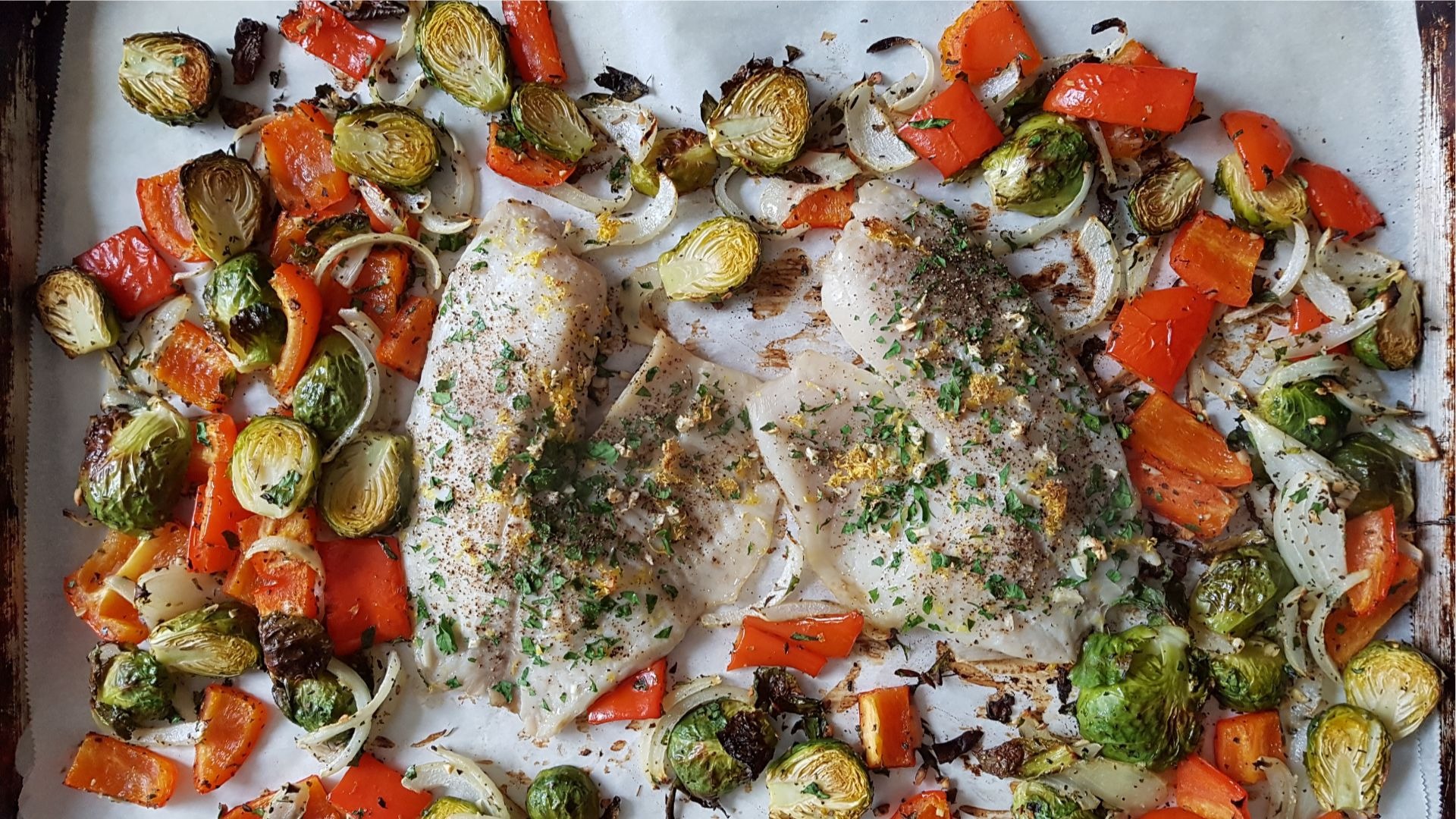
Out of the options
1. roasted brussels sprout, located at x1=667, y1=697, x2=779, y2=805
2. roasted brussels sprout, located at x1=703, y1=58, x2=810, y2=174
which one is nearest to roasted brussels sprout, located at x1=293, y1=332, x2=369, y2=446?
roasted brussels sprout, located at x1=703, y1=58, x2=810, y2=174

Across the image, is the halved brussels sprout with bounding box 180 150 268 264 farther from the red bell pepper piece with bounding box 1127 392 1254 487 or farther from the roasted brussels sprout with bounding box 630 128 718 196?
the red bell pepper piece with bounding box 1127 392 1254 487

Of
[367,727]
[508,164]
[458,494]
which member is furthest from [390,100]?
[367,727]

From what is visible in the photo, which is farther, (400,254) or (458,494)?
(400,254)

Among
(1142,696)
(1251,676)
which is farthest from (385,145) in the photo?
(1251,676)

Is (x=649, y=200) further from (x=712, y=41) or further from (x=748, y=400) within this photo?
(x=748, y=400)

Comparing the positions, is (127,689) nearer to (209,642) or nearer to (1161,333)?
(209,642)

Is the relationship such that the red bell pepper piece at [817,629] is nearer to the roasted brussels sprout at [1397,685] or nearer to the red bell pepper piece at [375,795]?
the red bell pepper piece at [375,795]

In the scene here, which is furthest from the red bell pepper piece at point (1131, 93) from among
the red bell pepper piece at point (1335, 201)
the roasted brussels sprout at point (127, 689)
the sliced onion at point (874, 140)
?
the roasted brussels sprout at point (127, 689)
